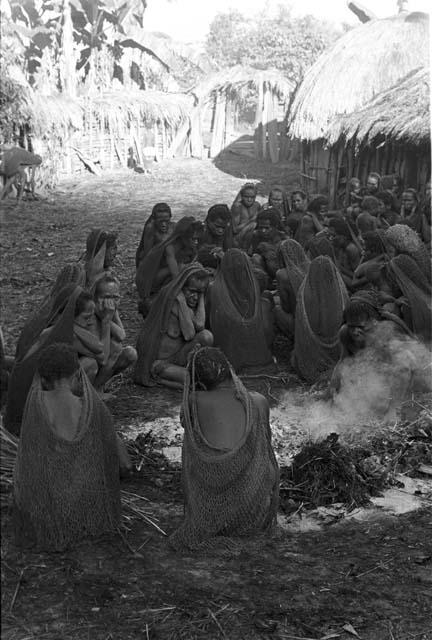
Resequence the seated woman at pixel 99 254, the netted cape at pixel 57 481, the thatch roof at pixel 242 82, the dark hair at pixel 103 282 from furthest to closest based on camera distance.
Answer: the thatch roof at pixel 242 82 < the seated woman at pixel 99 254 < the dark hair at pixel 103 282 < the netted cape at pixel 57 481

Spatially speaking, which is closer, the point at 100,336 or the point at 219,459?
the point at 219,459

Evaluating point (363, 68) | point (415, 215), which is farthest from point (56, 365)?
point (363, 68)

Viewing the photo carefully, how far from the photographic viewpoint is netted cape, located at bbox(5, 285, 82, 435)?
5371 millimetres

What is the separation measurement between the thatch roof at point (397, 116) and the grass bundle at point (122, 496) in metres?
7.87

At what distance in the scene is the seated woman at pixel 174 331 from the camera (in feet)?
21.1

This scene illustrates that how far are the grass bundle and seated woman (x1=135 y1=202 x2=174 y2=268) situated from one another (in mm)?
4323

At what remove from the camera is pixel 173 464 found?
16.4ft

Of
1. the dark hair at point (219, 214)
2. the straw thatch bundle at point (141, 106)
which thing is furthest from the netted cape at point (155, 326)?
the straw thatch bundle at point (141, 106)

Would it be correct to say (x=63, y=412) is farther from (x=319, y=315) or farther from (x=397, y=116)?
(x=397, y=116)

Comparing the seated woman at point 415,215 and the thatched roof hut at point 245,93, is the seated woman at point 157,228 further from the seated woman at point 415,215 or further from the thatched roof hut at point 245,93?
the thatched roof hut at point 245,93

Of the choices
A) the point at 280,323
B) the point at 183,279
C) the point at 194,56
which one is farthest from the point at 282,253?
the point at 194,56

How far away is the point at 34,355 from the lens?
5.38 metres

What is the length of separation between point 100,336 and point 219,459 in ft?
7.37

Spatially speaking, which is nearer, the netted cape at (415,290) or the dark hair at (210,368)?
the dark hair at (210,368)
